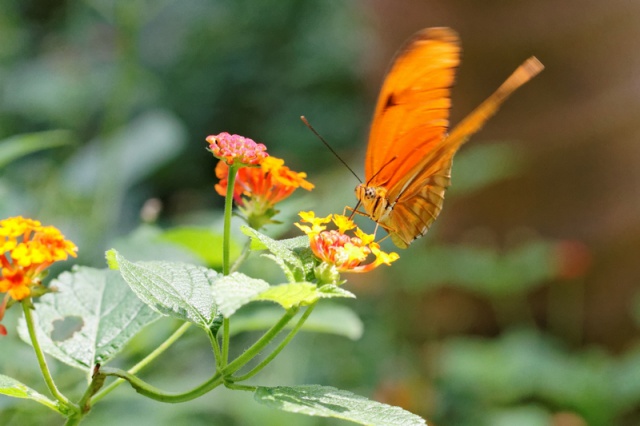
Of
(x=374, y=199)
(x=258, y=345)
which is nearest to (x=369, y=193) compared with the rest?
(x=374, y=199)

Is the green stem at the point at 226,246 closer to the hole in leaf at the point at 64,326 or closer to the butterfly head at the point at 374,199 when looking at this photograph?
the butterfly head at the point at 374,199

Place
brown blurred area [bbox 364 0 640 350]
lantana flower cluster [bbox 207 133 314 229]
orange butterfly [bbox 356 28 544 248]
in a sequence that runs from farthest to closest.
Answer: brown blurred area [bbox 364 0 640 350] → orange butterfly [bbox 356 28 544 248] → lantana flower cluster [bbox 207 133 314 229]

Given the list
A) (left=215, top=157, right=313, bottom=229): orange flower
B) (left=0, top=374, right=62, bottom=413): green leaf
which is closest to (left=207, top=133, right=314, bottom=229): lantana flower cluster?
(left=215, top=157, right=313, bottom=229): orange flower

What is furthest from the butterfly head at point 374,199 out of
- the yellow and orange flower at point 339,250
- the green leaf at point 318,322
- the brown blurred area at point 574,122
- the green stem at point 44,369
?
the brown blurred area at point 574,122

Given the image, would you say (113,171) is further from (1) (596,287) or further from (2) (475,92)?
(1) (596,287)

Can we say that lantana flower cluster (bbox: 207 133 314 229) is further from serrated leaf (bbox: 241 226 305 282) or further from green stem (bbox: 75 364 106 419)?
green stem (bbox: 75 364 106 419)

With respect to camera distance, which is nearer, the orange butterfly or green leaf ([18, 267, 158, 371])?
green leaf ([18, 267, 158, 371])

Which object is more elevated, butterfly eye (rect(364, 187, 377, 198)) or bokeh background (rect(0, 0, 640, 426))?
bokeh background (rect(0, 0, 640, 426))

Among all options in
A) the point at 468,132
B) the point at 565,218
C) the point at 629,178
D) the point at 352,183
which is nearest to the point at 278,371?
the point at 352,183
